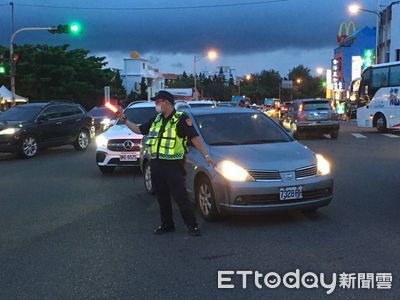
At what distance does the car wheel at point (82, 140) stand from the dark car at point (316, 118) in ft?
28.9

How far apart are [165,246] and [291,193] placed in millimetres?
1763

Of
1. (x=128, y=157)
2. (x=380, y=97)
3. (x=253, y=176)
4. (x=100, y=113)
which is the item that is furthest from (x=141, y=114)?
(x=100, y=113)

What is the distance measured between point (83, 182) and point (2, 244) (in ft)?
15.9

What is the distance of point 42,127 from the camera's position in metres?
17.0

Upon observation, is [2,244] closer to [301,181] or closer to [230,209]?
[230,209]

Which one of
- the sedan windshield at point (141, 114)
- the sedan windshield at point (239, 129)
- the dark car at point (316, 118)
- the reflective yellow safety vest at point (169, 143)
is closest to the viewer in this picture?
the reflective yellow safety vest at point (169, 143)

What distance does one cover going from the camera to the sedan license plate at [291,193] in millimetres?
6836

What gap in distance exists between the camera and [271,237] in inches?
253

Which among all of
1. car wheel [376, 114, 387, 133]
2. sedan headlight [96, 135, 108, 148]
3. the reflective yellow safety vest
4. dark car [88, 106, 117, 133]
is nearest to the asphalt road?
the reflective yellow safety vest

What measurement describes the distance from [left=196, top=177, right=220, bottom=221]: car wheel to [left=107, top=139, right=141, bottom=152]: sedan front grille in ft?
14.7

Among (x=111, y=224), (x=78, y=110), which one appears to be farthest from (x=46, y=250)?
(x=78, y=110)

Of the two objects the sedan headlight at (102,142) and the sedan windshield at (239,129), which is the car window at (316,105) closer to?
the sedan headlight at (102,142)

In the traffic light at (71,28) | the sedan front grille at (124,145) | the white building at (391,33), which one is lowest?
the sedan front grille at (124,145)

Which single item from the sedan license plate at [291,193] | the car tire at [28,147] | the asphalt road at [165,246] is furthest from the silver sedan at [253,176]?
the car tire at [28,147]
